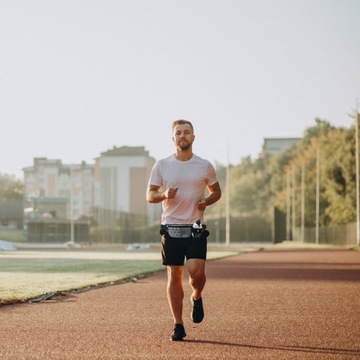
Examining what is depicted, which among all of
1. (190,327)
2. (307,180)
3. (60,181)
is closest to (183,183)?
(190,327)

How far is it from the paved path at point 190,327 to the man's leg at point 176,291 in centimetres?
25

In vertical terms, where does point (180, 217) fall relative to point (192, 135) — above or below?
below

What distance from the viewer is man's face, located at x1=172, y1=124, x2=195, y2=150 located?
703cm

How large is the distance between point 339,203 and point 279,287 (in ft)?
174

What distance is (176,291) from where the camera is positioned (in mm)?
7160

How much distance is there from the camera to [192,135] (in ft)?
23.2

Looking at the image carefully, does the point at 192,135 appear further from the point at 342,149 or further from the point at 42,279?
the point at 342,149

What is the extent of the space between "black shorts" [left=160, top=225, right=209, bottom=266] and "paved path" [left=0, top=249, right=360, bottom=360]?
0.72 m

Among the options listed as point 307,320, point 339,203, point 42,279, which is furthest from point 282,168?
point 307,320

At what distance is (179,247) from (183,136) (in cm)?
97

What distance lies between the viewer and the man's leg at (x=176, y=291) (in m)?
7.08

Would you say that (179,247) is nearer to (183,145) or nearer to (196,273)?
(196,273)

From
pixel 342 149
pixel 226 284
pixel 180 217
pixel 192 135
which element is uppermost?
pixel 342 149

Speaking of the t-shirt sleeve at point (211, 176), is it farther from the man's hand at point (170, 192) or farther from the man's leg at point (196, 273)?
the man's leg at point (196, 273)
